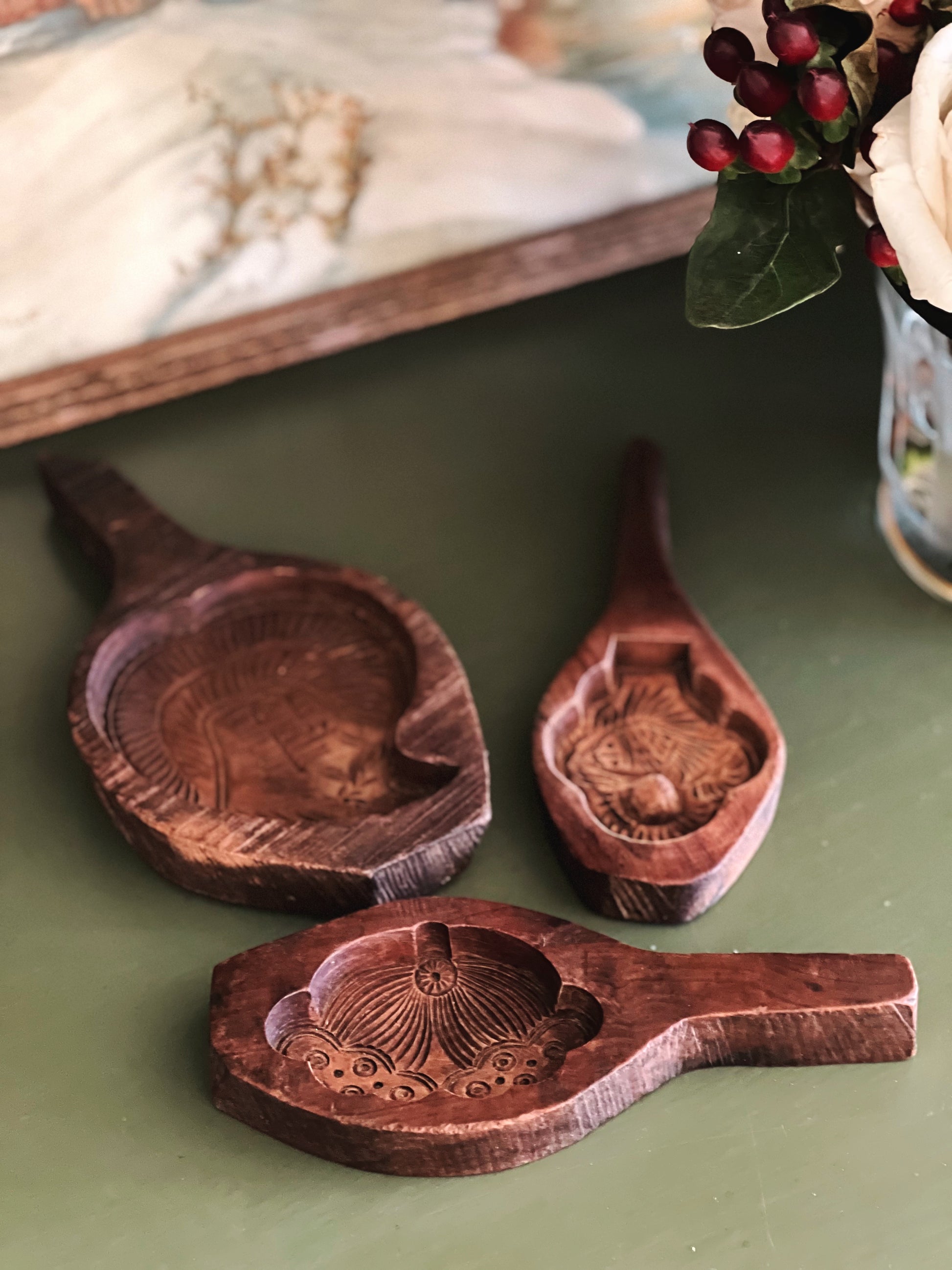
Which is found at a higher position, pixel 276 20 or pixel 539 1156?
pixel 276 20

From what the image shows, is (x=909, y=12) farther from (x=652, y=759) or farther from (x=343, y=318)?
(x=343, y=318)

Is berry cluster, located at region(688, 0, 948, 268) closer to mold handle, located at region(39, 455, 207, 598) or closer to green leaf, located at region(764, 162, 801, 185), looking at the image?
green leaf, located at region(764, 162, 801, 185)

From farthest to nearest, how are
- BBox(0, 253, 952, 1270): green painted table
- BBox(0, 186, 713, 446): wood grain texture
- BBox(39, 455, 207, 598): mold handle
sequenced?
BBox(0, 186, 713, 446): wood grain texture, BBox(39, 455, 207, 598): mold handle, BBox(0, 253, 952, 1270): green painted table

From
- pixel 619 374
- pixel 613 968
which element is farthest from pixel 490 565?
pixel 613 968

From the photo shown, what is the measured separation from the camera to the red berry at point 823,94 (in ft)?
1.68

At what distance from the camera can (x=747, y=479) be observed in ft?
2.70

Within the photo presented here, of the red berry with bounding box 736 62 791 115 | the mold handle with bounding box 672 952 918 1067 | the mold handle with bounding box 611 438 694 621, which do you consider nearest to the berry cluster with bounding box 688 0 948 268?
the red berry with bounding box 736 62 791 115

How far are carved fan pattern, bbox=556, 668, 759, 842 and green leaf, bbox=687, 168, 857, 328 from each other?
21 centimetres

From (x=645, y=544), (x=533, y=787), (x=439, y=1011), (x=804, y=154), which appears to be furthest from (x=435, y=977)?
(x=804, y=154)

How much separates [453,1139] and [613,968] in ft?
0.32

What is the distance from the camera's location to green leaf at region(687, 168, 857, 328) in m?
0.56

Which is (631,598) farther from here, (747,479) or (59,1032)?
(59,1032)

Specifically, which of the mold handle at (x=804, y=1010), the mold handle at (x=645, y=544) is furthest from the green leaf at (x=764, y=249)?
the mold handle at (x=804, y=1010)

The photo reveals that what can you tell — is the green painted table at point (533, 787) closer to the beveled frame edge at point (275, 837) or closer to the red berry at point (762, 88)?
the beveled frame edge at point (275, 837)
